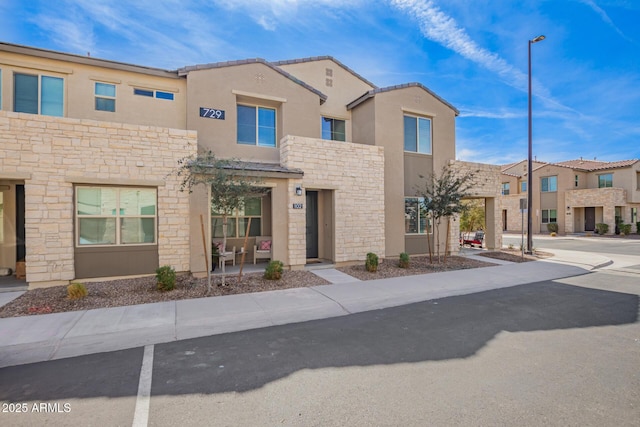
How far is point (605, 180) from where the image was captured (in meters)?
30.8

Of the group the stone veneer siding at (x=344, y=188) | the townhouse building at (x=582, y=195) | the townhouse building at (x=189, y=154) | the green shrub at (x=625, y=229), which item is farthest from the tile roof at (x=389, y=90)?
the green shrub at (x=625, y=229)

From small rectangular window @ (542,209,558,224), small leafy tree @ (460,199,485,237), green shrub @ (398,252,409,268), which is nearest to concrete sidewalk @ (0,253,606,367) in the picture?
green shrub @ (398,252,409,268)

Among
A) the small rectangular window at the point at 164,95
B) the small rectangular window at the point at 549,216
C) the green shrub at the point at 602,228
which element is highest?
the small rectangular window at the point at 164,95

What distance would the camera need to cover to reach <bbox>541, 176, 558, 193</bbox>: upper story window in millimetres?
31625

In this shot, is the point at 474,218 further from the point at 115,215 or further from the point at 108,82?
the point at 108,82

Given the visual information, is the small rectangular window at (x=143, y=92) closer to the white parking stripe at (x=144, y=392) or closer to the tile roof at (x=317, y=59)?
the tile roof at (x=317, y=59)

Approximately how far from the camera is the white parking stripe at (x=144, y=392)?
3164 millimetres

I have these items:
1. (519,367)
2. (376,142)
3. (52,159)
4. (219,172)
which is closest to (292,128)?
(376,142)

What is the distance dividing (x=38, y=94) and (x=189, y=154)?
5.17m

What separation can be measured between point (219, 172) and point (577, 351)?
7.82 metres

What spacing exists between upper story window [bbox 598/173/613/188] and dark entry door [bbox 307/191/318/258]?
1319 inches

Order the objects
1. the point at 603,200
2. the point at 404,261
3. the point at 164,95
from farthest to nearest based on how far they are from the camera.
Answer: the point at 603,200, the point at 404,261, the point at 164,95

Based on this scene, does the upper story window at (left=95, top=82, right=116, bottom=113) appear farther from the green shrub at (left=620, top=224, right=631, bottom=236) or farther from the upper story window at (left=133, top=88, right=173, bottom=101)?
the green shrub at (left=620, top=224, right=631, bottom=236)

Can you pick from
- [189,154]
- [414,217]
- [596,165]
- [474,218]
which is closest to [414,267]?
[414,217]
